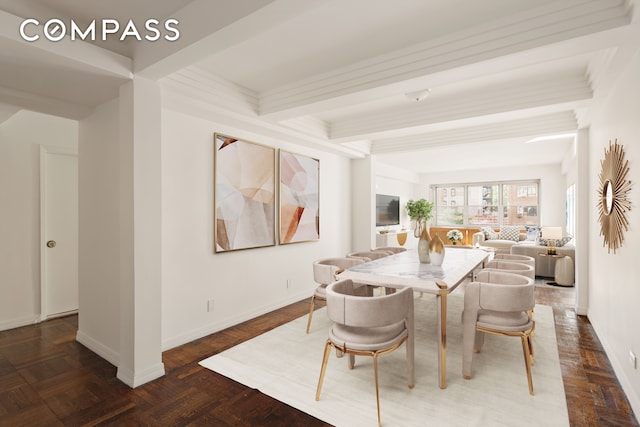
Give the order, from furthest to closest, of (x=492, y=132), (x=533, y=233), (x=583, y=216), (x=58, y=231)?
(x=533, y=233) → (x=492, y=132) → (x=58, y=231) → (x=583, y=216)

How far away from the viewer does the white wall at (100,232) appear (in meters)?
2.78

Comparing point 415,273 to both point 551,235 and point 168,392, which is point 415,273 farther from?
point 551,235

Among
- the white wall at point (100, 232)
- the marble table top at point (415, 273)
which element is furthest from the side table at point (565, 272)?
the white wall at point (100, 232)

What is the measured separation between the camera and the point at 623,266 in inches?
94.0

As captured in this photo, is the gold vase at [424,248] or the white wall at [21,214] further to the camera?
the white wall at [21,214]

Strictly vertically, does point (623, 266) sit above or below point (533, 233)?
above

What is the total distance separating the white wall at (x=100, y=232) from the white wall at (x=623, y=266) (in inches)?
151

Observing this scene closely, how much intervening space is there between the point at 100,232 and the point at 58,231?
5.67 feet

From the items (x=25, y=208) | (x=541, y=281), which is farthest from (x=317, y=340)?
(x=541, y=281)

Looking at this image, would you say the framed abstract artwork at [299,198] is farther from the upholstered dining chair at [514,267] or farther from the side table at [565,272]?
the side table at [565,272]

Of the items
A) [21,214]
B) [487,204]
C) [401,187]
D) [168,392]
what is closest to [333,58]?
[168,392]

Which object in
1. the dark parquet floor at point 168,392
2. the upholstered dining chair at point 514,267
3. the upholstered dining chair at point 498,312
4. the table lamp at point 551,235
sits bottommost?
the dark parquet floor at point 168,392

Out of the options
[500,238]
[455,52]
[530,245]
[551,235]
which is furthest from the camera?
[500,238]

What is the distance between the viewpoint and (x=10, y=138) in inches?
143
